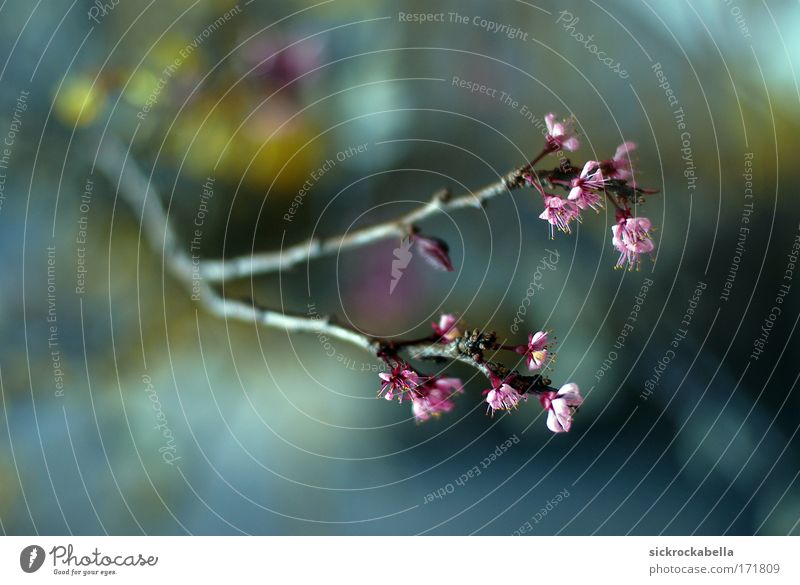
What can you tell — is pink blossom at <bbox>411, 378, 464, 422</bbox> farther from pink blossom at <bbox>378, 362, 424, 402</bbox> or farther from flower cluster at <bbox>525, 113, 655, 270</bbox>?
flower cluster at <bbox>525, 113, 655, 270</bbox>

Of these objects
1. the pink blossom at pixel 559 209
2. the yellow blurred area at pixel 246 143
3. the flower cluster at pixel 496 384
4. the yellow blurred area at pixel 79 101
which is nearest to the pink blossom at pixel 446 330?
the flower cluster at pixel 496 384

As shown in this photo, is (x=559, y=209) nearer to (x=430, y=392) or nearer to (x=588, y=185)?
(x=588, y=185)

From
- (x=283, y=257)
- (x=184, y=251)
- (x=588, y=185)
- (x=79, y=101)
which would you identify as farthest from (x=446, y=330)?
(x=79, y=101)

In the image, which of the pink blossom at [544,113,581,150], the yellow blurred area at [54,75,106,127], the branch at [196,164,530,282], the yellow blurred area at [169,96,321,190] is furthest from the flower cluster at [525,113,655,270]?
the yellow blurred area at [54,75,106,127]
